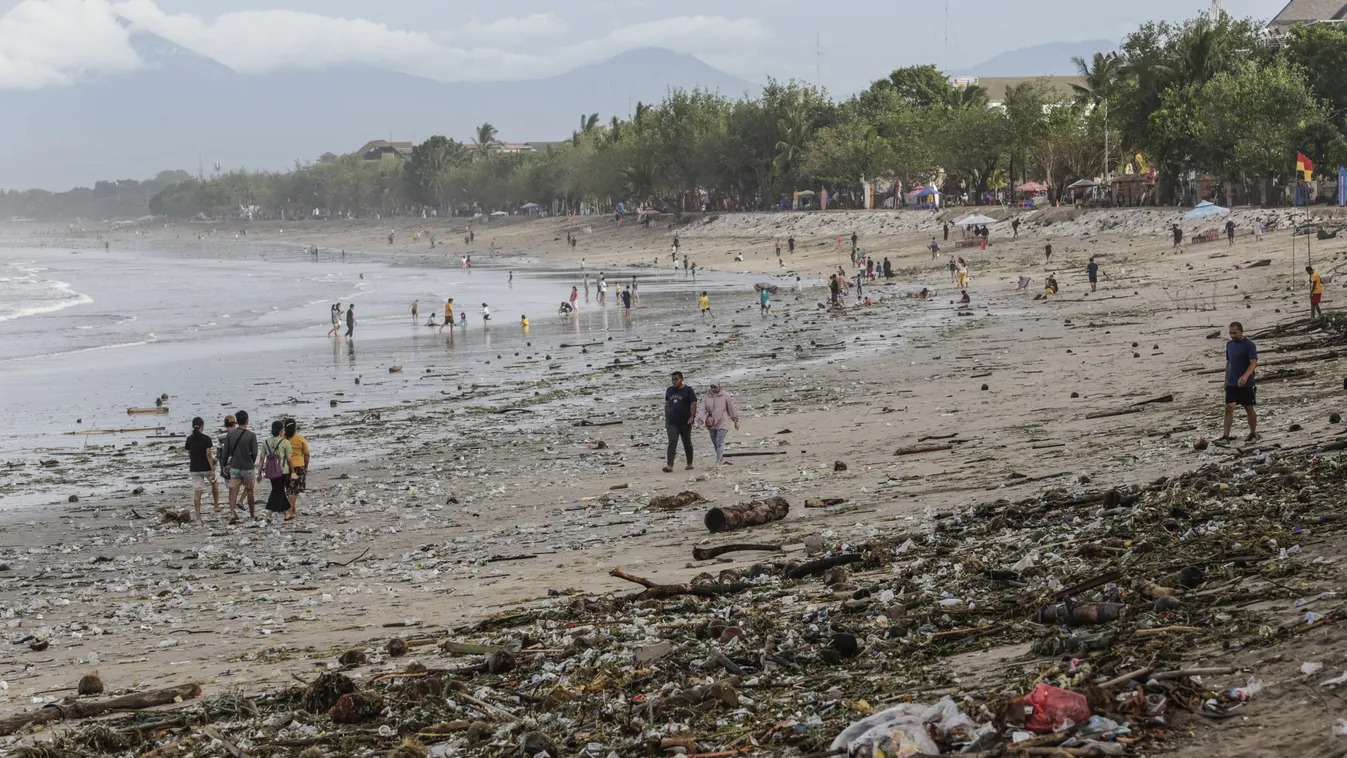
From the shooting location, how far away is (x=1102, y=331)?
31406 millimetres

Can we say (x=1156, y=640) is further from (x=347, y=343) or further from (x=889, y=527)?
(x=347, y=343)

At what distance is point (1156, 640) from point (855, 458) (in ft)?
34.9

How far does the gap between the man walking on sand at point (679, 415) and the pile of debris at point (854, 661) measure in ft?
24.1

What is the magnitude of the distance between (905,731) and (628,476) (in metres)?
12.3

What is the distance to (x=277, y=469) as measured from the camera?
16625mm

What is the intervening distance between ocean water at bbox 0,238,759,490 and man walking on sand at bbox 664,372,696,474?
31.7 feet

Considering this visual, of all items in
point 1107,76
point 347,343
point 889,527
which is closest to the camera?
point 889,527

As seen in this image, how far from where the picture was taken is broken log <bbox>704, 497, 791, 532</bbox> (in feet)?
44.0

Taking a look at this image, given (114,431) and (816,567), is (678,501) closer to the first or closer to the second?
(816,567)

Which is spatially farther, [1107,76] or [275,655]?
[1107,76]

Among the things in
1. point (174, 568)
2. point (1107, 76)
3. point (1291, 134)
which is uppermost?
point (1107, 76)

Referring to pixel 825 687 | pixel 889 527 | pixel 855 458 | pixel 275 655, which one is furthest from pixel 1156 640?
pixel 855 458

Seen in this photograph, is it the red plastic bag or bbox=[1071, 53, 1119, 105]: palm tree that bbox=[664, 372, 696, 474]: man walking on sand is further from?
bbox=[1071, 53, 1119, 105]: palm tree

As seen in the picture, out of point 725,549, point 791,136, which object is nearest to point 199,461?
point 725,549
